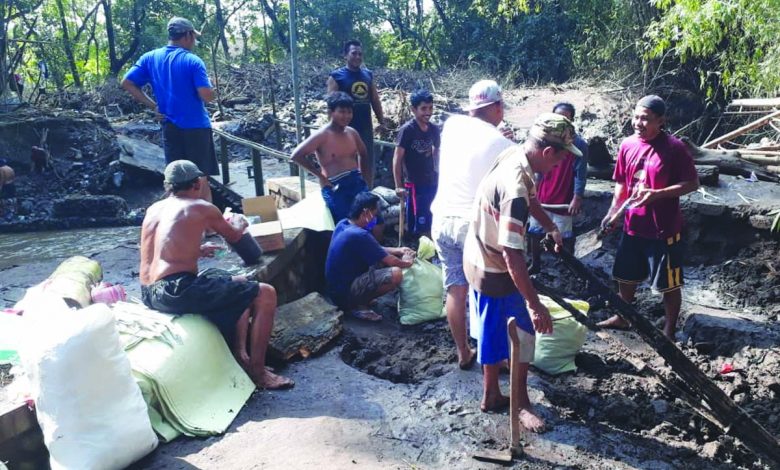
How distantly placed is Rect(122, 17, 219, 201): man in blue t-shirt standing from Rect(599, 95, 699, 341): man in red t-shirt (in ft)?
11.1

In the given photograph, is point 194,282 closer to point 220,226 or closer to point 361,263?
point 220,226

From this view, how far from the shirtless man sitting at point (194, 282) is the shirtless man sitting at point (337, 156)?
1.85m

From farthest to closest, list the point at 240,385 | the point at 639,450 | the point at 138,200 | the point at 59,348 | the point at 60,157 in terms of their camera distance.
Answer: the point at 60,157 < the point at 138,200 < the point at 240,385 < the point at 639,450 < the point at 59,348

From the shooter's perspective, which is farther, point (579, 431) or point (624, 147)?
point (624, 147)

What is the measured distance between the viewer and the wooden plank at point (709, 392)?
11.0 ft

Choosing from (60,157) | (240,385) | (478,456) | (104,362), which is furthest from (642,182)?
(60,157)

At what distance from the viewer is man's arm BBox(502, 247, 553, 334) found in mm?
3221

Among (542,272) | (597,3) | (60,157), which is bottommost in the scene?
(542,272)

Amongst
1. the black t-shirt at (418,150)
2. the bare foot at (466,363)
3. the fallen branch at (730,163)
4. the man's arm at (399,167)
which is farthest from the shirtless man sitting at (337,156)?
the fallen branch at (730,163)

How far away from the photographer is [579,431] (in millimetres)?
3617

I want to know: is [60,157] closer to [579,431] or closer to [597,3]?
[579,431]

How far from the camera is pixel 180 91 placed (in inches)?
210

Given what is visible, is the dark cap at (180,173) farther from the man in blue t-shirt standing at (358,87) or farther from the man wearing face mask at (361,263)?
the man in blue t-shirt standing at (358,87)

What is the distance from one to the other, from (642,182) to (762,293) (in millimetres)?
2063
